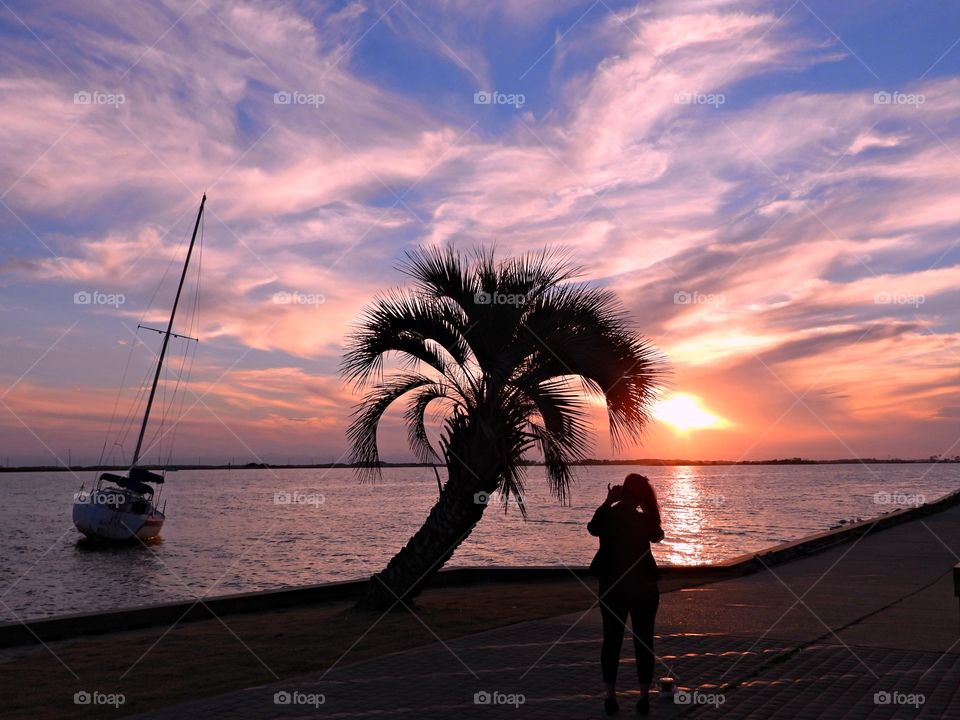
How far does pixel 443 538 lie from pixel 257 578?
22389 millimetres

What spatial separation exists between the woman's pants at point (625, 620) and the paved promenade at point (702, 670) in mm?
370

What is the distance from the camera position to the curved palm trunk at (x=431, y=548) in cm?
1183

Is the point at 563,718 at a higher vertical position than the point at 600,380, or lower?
lower

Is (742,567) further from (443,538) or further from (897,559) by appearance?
(443,538)

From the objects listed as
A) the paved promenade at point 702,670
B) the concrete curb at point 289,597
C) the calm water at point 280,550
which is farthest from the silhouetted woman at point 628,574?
the calm water at point 280,550

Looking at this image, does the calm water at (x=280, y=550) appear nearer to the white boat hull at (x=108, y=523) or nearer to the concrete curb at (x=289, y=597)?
the white boat hull at (x=108, y=523)

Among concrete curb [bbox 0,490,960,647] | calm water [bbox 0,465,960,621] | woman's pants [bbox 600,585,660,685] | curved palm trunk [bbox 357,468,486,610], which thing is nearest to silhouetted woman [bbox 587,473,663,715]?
woman's pants [bbox 600,585,660,685]

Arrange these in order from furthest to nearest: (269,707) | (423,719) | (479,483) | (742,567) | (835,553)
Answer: (835,553)
(742,567)
(479,483)
(269,707)
(423,719)

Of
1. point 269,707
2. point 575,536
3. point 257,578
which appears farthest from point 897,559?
point 575,536

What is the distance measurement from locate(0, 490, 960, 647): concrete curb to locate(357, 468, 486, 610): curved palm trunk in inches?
59.2

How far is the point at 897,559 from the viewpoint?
55.6 feet

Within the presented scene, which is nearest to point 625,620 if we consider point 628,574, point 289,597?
point 628,574

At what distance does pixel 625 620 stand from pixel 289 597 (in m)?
7.58

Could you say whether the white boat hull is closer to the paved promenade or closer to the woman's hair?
the paved promenade
